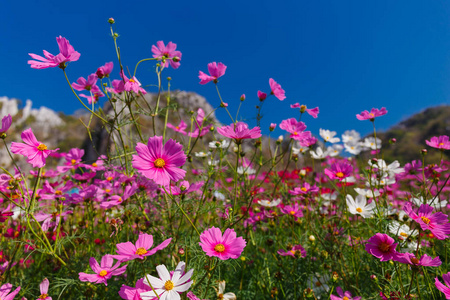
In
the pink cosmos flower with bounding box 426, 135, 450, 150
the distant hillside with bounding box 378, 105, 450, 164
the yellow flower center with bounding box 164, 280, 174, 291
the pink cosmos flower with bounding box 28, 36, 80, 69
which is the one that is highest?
the distant hillside with bounding box 378, 105, 450, 164

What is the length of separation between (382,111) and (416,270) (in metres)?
0.92

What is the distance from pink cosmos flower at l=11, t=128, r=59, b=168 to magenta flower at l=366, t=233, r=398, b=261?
1.02 m

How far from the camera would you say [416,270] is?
750mm

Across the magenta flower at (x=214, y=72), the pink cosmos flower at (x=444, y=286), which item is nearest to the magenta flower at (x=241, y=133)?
the magenta flower at (x=214, y=72)

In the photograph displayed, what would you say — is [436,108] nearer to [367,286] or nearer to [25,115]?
[367,286]

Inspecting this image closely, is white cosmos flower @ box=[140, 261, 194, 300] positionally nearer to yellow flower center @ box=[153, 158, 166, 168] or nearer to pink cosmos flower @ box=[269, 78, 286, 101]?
yellow flower center @ box=[153, 158, 166, 168]

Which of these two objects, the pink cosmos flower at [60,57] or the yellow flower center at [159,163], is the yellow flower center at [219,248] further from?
the pink cosmos flower at [60,57]

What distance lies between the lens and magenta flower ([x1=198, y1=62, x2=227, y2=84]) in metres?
1.19

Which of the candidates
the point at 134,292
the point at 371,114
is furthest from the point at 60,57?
the point at 371,114

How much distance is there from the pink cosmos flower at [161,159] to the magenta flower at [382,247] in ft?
2.03

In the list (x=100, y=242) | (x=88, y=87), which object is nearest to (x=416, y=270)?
(x=88, y=87)

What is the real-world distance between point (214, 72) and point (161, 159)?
599mm

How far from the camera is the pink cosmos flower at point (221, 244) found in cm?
69

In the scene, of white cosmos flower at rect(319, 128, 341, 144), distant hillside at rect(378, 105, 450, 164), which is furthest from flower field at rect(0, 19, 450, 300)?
distant hillside at rect(378, 105, 450, 164)
